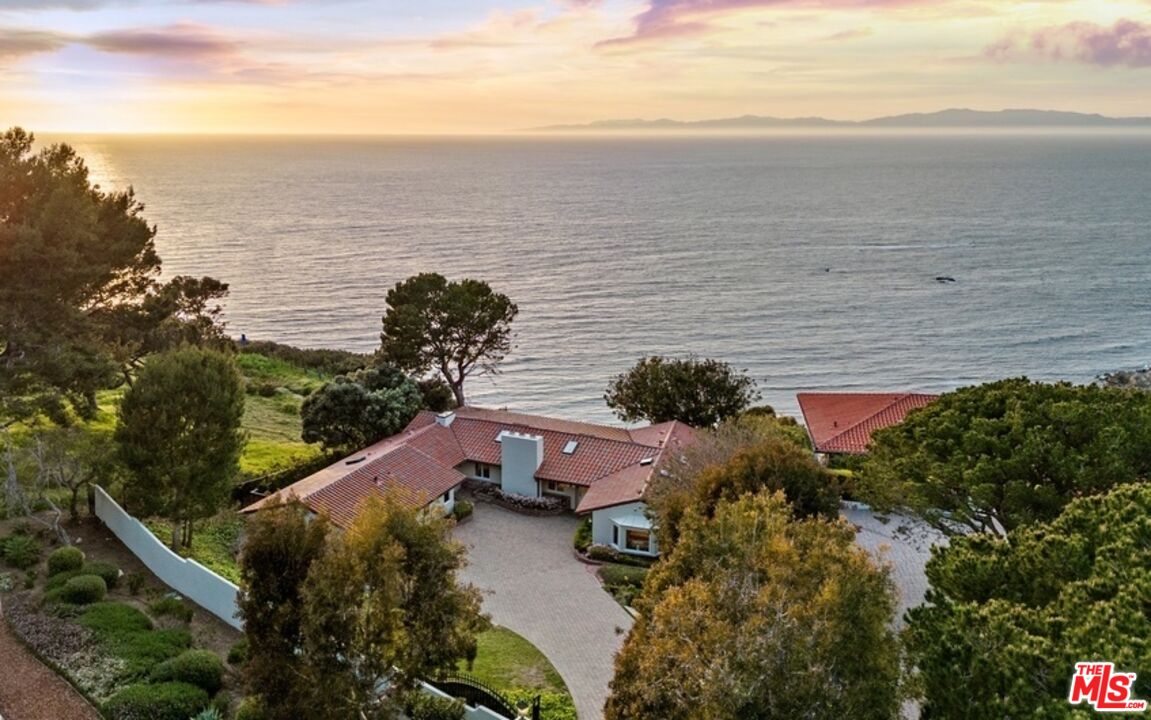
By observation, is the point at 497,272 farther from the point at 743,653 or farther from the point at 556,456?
the point at 743,653

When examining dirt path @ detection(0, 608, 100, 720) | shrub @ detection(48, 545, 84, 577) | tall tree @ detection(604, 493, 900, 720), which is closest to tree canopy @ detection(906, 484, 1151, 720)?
tall tree @ detection(604, 493, 900, 720)

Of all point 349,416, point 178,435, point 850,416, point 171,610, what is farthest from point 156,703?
point 850,416

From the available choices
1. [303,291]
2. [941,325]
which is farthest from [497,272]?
[941,325]

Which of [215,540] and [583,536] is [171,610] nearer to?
[215,540]

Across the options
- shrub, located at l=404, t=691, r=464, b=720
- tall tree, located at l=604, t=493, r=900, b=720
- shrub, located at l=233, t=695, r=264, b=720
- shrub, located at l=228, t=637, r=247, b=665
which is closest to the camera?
tall tree, located at l=604, t=493, r=900, b=720

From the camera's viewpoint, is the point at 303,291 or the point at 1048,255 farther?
the point at 1048,255

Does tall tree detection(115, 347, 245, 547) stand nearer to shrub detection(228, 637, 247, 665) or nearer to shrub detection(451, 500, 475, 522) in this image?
shrub detection(228, 637, 247, 665)
